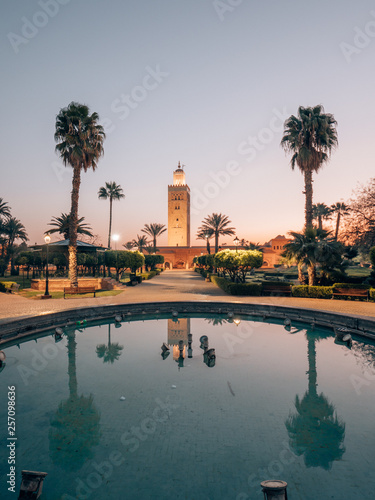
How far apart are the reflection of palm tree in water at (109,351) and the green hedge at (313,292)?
14.2m

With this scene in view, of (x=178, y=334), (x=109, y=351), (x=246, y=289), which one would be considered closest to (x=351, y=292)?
(x=246, y=289)

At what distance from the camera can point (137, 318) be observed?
50.6 feet

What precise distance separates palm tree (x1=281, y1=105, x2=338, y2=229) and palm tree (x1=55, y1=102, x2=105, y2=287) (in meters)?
16.9

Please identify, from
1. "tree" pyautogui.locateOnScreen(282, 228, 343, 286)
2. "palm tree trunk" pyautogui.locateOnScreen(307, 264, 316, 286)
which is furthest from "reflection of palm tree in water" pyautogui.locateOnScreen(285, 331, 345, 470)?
"palm tree trunk" pyautogui.locateOnScreen(307, 264, 316, 286)

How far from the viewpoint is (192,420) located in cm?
578

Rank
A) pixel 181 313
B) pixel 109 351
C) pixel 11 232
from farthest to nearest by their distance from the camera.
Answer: pixel 11 232
pixel 181 313
pixel 109 351

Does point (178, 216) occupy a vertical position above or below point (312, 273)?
above

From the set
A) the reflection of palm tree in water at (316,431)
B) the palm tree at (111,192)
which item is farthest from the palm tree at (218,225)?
the reflection of palm tree in water at (316,431)

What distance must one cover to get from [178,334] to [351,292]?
13385mm

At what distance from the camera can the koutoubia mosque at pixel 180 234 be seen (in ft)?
269

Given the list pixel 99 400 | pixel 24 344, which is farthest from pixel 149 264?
pixel 99 400

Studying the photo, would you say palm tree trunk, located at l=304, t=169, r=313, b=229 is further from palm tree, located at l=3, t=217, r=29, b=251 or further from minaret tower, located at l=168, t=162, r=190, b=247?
minaret tower, located at l=168, t=162, r=190, b=247

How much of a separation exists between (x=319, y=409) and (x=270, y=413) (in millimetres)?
1176

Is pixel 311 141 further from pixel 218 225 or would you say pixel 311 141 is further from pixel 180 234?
pixel 180 234
